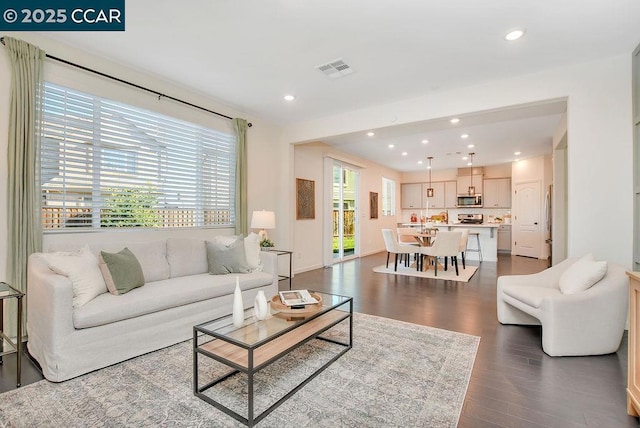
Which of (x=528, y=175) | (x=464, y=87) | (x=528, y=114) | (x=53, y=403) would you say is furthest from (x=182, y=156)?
(x=528, y=175)

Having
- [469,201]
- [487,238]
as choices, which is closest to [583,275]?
[487,238]

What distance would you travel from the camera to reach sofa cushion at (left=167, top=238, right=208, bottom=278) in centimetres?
340

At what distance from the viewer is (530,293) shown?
2926 mm

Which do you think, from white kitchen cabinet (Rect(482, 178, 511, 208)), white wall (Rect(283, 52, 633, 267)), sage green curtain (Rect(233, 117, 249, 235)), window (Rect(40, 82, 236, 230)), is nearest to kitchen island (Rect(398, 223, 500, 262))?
white kitchen cabinet (Rect(482, 178, 511, 208))

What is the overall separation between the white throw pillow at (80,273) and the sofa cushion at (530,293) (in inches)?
147

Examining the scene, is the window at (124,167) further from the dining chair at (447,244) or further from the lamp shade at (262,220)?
the dining chair at (447,244)

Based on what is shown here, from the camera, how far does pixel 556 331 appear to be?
2.52 metres

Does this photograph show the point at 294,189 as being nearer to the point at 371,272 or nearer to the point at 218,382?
the point at 371,272

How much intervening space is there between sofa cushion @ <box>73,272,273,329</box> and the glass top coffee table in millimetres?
755

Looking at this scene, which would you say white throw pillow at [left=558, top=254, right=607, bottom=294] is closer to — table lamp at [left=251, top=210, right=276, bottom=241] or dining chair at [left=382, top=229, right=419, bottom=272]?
dining chair at [left=382, top=229, right=419, bottom=272]

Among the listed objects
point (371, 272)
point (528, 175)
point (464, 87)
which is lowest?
point (371, 272)

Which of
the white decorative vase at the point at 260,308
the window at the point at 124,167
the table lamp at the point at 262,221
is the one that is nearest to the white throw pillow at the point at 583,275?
the white decorative vase at the point at 260,308

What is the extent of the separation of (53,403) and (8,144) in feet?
7.25

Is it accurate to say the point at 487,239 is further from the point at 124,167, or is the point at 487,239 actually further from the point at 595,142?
the point at 124,167
